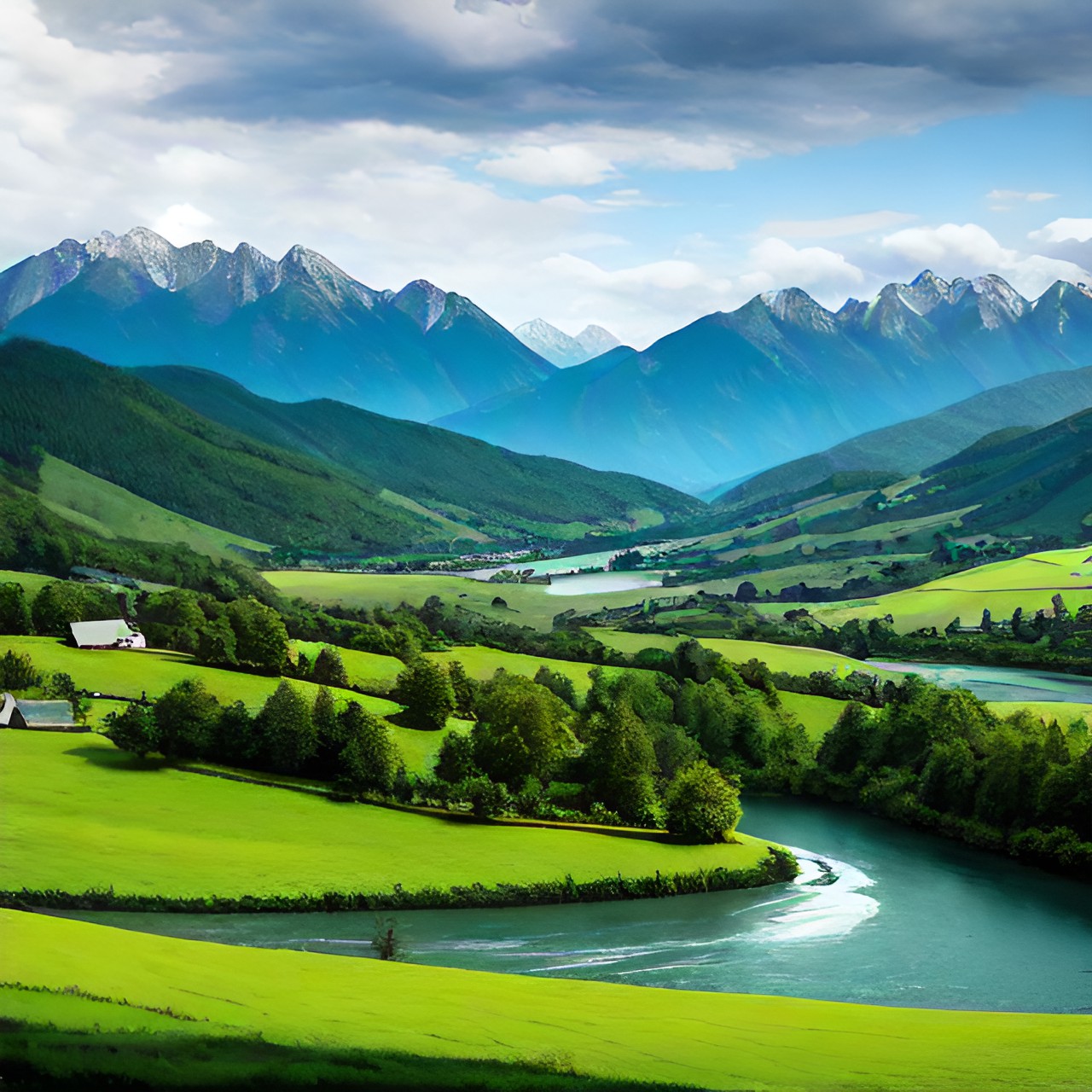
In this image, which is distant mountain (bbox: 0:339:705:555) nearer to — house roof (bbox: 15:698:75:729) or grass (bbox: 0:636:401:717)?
grass (bbox: 0:636:401:717)

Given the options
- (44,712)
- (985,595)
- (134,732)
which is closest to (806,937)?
(134,732)

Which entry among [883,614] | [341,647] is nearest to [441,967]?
[341,647]

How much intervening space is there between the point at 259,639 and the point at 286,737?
7167 millimetres

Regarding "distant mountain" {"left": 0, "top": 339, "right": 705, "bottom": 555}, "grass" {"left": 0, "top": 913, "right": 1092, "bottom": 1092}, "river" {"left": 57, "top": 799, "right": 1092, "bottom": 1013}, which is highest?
"distant mountain" {"left": 0, "top": 339, "right": 705, "bottom": 555}

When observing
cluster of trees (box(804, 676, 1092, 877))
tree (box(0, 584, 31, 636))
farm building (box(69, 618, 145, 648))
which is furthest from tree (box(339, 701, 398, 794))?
cluster of trees (box(804, 676, 1092, 877))

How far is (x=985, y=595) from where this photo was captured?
8388cm

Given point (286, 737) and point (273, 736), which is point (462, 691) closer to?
point (286, 737)

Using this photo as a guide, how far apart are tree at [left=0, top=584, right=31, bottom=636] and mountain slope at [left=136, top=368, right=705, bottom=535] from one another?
115598mm

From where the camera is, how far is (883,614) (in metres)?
83.2

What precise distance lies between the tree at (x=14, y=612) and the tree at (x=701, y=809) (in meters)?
18.8

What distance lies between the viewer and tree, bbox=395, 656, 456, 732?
37156 mm

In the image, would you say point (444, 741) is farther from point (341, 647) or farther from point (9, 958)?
point (9, 958)

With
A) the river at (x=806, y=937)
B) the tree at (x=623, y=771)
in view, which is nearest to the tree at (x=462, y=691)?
the tree at (x=623, y=771)

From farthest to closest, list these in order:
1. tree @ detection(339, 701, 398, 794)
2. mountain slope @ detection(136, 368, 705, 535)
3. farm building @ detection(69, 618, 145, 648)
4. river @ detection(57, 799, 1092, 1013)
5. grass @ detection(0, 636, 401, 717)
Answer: mountain slope @ detection(136, 368, 705, 535)
farm building @ detection(69, 618, 145, 648)
grass @ detection(0, 636, 401, 717)
tree @ detection(339, 701, 398, 794)
river @ detection(57, 799, 1092, 1013)
